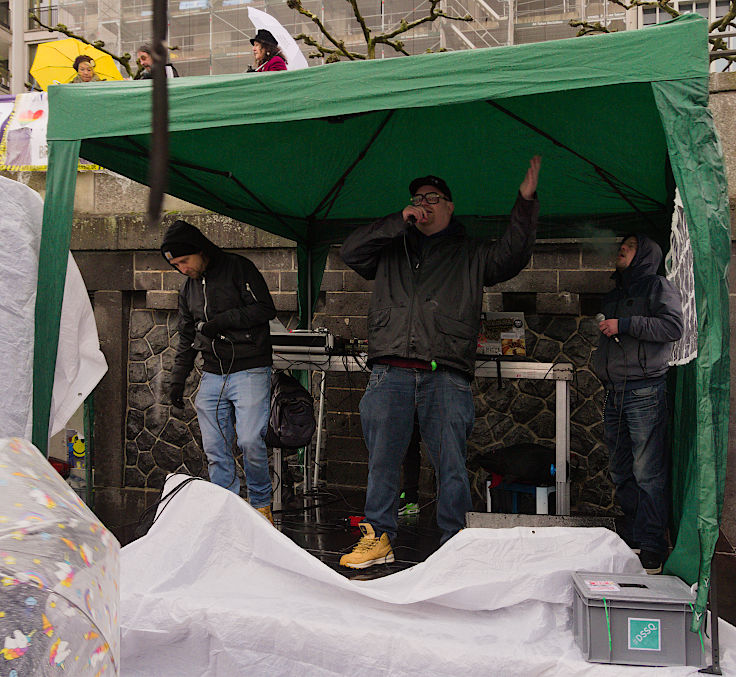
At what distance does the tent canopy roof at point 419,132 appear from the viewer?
2.79 meters

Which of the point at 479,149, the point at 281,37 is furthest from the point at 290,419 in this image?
the point at 281,37

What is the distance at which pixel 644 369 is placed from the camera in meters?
3.90

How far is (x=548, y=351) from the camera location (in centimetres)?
586

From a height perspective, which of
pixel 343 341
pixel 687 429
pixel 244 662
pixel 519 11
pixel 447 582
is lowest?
pixel 244 662

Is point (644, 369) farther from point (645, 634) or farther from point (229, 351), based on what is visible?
point (229, 351)

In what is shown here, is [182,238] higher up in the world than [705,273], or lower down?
higher up

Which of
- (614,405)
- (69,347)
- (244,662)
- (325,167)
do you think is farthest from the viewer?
(325,167)

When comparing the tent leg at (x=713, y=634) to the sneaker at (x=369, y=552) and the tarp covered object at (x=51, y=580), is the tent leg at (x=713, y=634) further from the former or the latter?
the tarp covered object at (x=51, y=580)

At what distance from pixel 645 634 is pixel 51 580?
6.71 feet

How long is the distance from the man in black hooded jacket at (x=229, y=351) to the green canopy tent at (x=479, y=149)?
49 cm

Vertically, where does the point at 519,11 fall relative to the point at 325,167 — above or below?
above

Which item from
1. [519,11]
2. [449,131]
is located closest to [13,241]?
[449,131]

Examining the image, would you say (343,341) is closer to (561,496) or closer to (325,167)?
(325,167)

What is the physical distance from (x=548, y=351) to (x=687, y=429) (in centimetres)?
247
